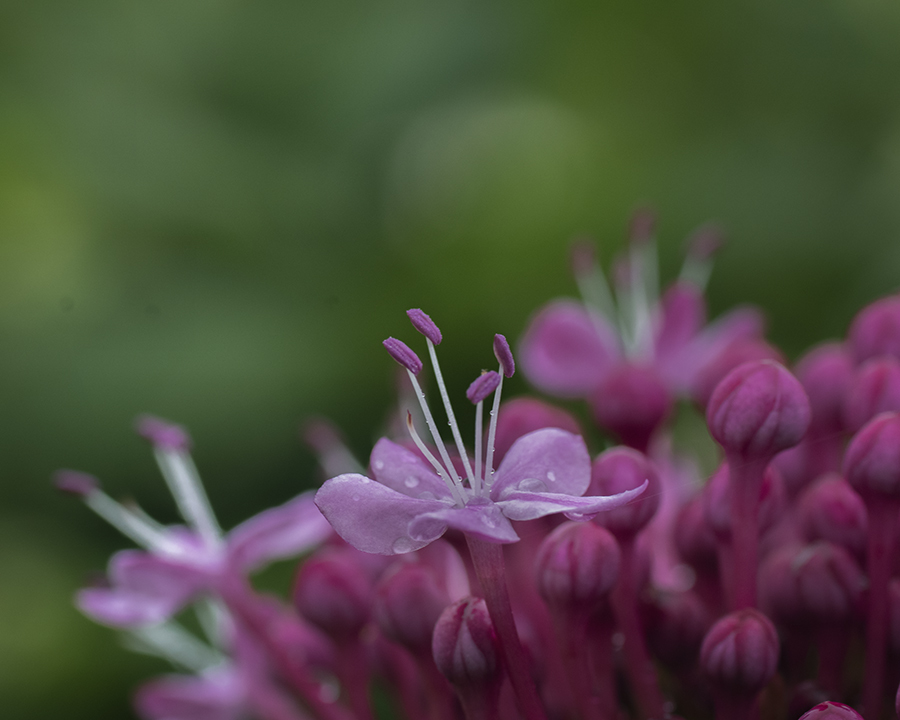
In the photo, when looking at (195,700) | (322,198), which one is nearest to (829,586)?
(195,700)

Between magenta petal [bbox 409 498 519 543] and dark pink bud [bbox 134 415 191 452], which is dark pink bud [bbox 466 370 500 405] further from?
dark pink bud [bbox 134 415 191 452]

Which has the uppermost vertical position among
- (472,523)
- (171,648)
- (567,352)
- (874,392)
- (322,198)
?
(322,198)

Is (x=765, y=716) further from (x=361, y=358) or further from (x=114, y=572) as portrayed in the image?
(x=361, y=358)

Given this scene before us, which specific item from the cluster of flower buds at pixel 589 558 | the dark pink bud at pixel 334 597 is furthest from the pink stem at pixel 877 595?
the dark pink bud at pixel 334 597

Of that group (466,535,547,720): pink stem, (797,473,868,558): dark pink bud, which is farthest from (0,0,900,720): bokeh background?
(466,535,547,720): pink stem

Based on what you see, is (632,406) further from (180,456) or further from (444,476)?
(180,456)

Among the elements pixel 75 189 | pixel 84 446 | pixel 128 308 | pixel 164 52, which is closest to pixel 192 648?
pixel 84 446
